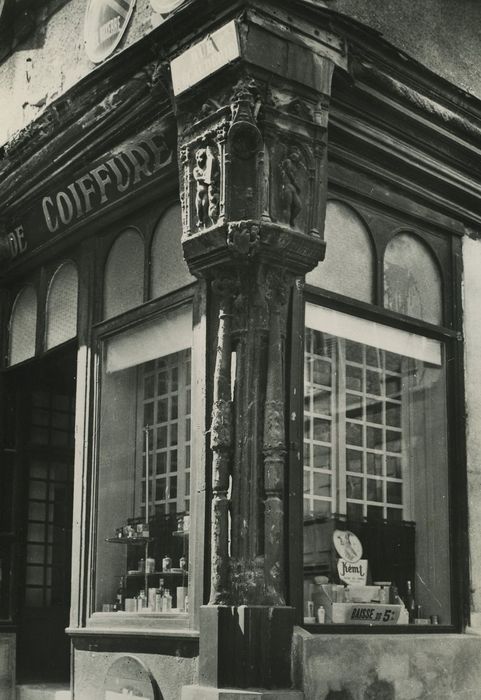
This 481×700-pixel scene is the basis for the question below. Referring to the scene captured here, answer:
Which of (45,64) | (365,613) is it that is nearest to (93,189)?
(45,64)

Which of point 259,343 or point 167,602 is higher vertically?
point 259,343

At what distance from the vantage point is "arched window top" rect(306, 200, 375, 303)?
7344mm

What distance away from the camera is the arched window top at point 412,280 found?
25.7ft

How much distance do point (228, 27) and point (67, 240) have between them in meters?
2.96

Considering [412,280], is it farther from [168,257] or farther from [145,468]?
[145,468]

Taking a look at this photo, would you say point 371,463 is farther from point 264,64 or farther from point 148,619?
point 264,64

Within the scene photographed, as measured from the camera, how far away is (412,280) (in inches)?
314

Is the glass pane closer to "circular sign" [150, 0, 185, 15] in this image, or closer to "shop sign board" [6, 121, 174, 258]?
"shop sign board" [6, 121, 174, 258]

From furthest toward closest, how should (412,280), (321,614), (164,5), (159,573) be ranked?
1. (412,280)
2. (164,5)
3. (159,573)
4. (321,614)

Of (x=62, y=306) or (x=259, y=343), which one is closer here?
(x=259, y=343)

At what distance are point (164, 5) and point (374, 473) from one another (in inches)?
144

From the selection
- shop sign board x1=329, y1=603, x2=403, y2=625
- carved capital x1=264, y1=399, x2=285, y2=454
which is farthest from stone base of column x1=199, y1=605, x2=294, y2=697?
carved capital x1=264, y1=399, x2=285, y2=454

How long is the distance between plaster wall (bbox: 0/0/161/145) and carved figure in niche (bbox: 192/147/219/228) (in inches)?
75.9

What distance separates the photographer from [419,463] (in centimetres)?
782
